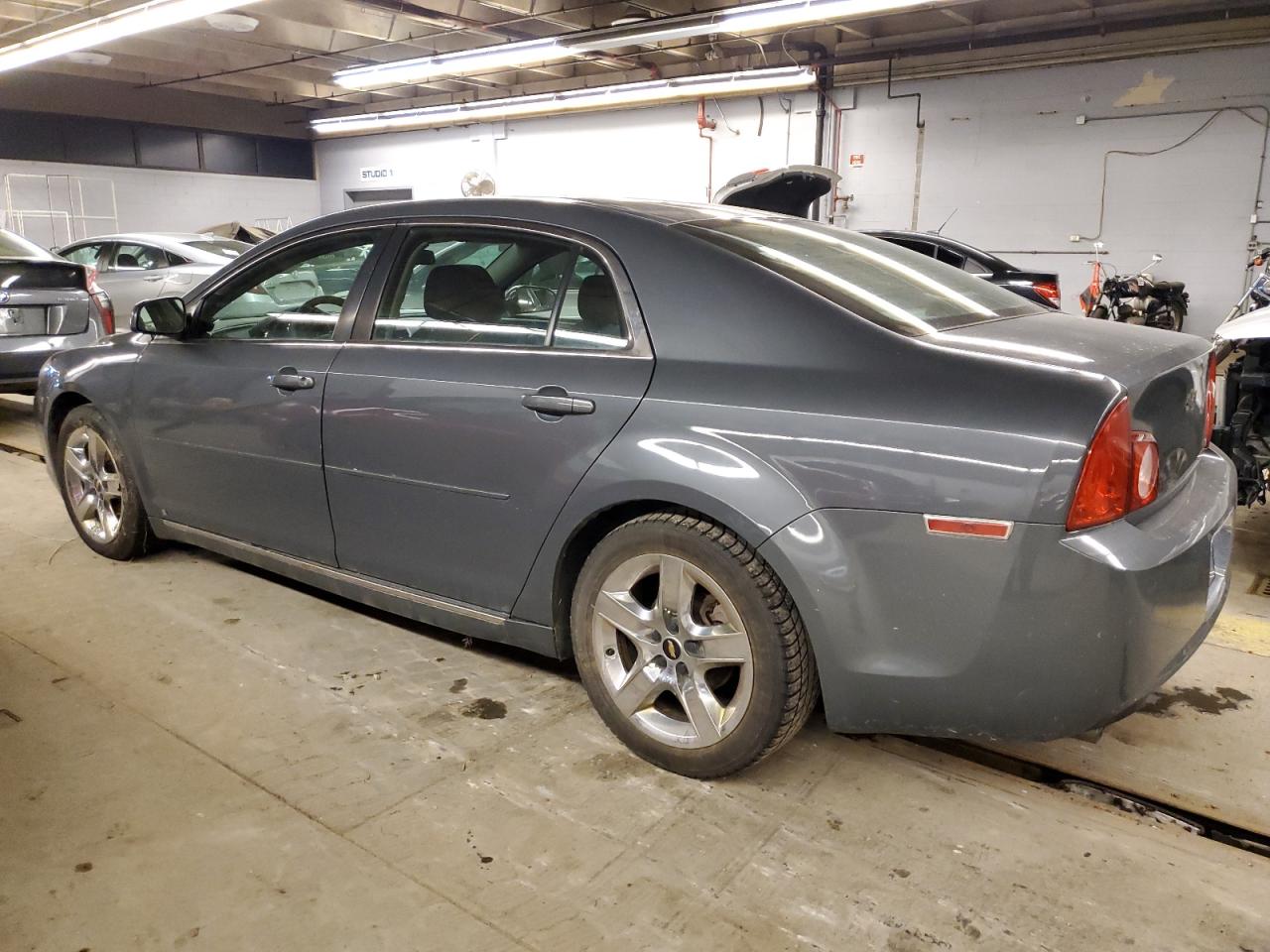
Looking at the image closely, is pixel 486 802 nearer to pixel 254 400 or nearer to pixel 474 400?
pixel 474 400

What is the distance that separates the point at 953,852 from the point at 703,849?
21.7 inches

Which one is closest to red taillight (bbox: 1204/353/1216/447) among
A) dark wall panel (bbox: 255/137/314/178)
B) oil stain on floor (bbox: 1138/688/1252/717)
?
oil stain on floor (bbox: 1138/688/1252/717)

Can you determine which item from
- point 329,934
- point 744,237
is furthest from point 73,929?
point 744,237

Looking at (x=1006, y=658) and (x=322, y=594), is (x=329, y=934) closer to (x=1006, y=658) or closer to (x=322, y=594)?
(x=1006, y=658)

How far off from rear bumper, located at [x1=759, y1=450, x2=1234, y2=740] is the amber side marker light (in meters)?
0.01

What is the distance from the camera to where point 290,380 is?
2871mm

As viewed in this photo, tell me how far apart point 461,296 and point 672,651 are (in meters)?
1.19

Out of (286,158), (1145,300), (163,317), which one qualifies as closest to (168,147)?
(286,158)

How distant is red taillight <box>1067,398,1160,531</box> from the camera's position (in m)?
1.70

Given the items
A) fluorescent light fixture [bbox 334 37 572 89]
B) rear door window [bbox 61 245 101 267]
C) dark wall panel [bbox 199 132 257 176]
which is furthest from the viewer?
dark wall panel [bbox 199 132 257 176]

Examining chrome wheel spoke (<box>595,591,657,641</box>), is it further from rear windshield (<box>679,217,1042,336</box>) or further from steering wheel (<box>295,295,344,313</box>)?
steering wheel (<box>295,295,344,313</box>)

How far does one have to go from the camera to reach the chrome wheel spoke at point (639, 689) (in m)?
2.27

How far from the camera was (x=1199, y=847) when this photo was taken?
2045 mm

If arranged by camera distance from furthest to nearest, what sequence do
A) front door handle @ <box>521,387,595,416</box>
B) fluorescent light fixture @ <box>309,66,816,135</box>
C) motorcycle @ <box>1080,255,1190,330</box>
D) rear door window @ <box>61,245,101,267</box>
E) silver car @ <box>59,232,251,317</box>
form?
fluorescent light fixture @ <box>309,66,816,135</box> < rear door window @ <box>61,245,101,267</box> < motorcycle @ <box>1080,255,1190,330</box> < silver car @ <box>59,232,251,317</box> < front door handle @ <box>521,387,595,416</box>
